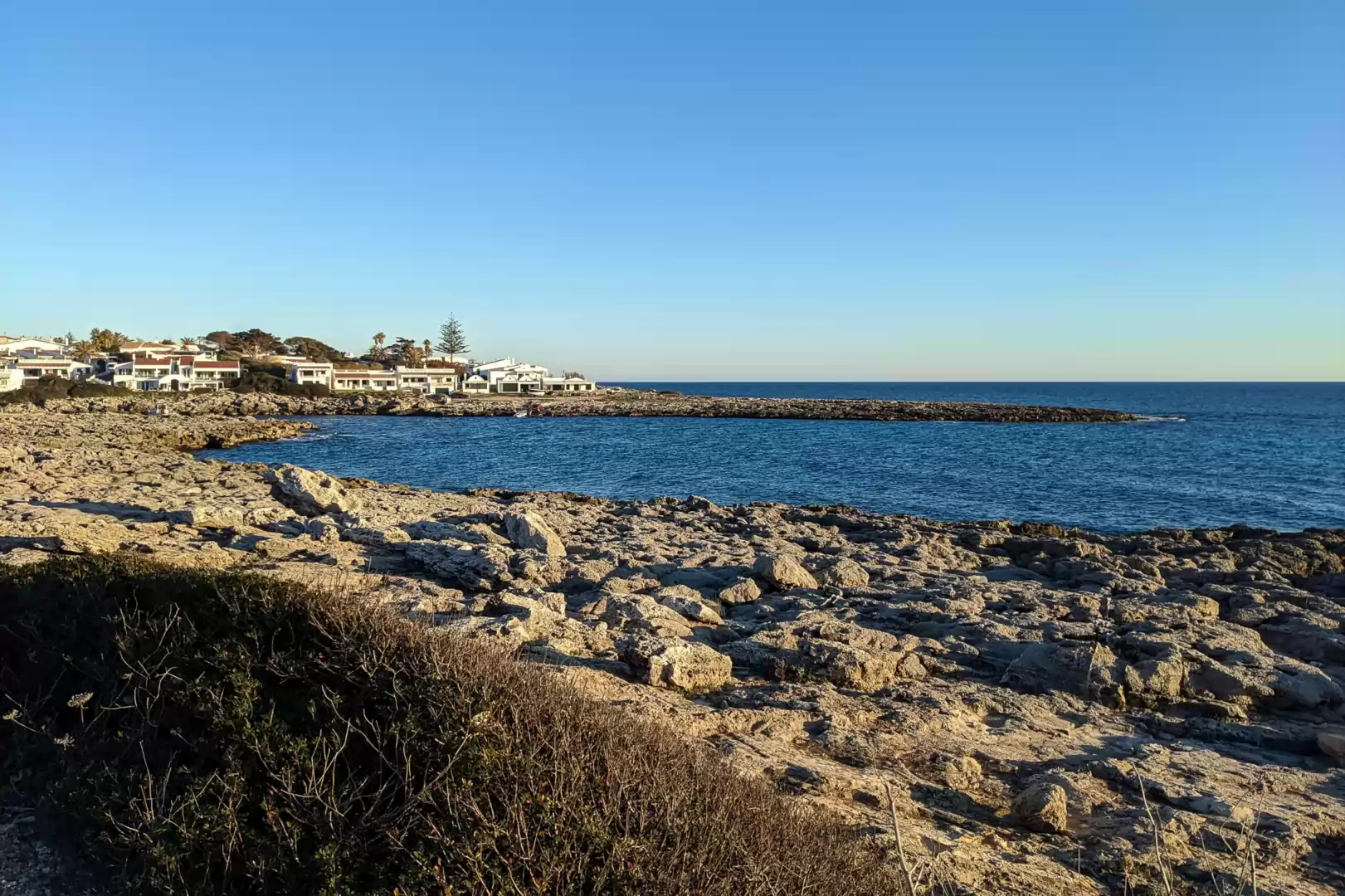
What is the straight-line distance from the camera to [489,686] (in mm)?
5344

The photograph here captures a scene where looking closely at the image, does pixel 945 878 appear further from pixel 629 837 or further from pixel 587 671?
pixel 587 671

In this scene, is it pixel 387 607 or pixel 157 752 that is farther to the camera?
pixel 387 607

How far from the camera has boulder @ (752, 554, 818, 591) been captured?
15.1 meters

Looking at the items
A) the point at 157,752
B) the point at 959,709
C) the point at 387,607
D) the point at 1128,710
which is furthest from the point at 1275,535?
the point at 157,752

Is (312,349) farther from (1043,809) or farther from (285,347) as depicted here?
(1043,809)

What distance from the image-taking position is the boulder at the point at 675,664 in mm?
9914

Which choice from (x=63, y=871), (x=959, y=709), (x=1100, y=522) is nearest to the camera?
(x=63, y=871)

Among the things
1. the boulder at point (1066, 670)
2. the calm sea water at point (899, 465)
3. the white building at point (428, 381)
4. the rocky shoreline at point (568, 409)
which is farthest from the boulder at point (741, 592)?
the white building at point (428, 381)

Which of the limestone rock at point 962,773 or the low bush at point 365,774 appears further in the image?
the limestone rock at point 962,773

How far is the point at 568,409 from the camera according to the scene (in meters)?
99.8

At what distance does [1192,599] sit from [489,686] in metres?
14.5

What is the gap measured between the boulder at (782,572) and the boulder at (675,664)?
15.2 feet

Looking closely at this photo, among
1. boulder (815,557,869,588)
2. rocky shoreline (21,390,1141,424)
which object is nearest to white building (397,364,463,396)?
rocky shoreline (21,390,1141,424)

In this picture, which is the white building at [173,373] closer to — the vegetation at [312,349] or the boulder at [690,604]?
the vegetation at [312,349]
